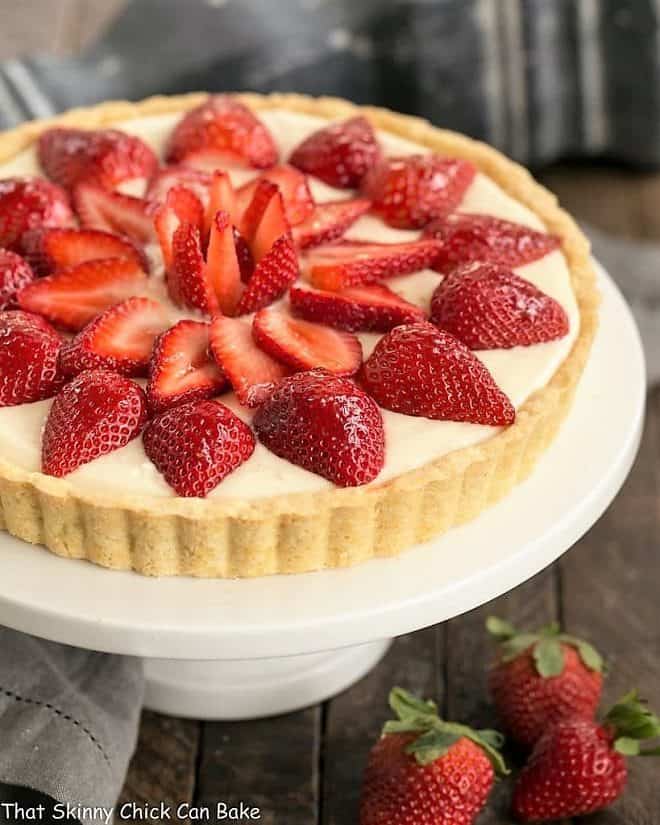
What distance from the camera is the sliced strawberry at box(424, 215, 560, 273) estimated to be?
226cm

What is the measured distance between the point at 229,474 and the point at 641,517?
123 cm

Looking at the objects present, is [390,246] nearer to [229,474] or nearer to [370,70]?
[229,474]

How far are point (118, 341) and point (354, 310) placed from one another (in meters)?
0.37

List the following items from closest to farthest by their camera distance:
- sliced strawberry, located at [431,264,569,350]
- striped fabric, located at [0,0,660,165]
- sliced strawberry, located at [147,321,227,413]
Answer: sliced strawberry, located at [147,321,227,413] < sliced strawberry, located at [431,264,569,350] < striped fabric, located at [0,0,660,165]

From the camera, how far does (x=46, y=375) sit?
6.49ft

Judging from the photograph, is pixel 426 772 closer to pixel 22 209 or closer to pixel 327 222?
pixel 327 222

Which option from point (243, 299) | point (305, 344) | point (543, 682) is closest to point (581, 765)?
point (543, 682)

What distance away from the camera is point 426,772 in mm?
2027

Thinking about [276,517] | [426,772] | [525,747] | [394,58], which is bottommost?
[525,747]

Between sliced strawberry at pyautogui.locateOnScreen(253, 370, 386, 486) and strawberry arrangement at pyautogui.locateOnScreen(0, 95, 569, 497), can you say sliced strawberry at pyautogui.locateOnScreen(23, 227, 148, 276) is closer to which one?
strawberry arrangement at pyautogui.locateOnScreen(0, 95, 569, 497)

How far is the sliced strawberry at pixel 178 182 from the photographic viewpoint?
93.7 inches

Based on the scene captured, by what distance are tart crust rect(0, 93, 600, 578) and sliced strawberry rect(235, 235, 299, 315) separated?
0.40 metres

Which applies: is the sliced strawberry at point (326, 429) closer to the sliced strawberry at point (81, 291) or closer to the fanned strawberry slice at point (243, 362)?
the fanned strawberry slice at point (243, 362)

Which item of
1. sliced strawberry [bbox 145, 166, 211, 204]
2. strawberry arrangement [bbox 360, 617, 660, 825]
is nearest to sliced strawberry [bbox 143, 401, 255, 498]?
strawberry arrangement [bbox 360, 617, 660, 825]
